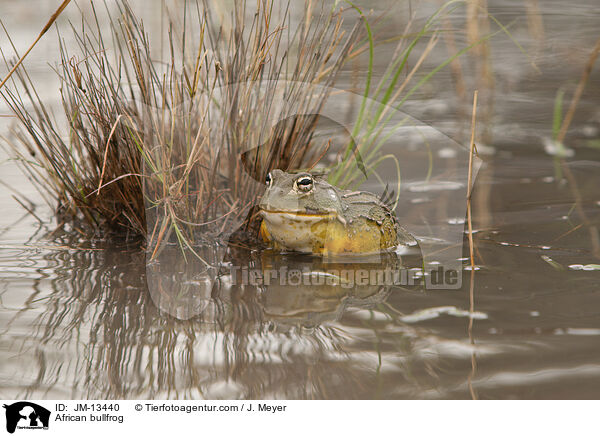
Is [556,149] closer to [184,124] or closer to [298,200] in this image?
[298,200]

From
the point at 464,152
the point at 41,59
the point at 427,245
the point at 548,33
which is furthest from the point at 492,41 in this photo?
the point at 41,59

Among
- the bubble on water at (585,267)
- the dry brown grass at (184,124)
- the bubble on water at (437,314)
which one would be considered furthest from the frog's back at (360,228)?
the bubble on water at (585,267)

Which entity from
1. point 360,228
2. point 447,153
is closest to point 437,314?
point 360,228

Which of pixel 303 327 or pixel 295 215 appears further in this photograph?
pixel 295 215

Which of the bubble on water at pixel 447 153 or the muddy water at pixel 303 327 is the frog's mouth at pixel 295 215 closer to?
the muddy water at pixel 303 327
